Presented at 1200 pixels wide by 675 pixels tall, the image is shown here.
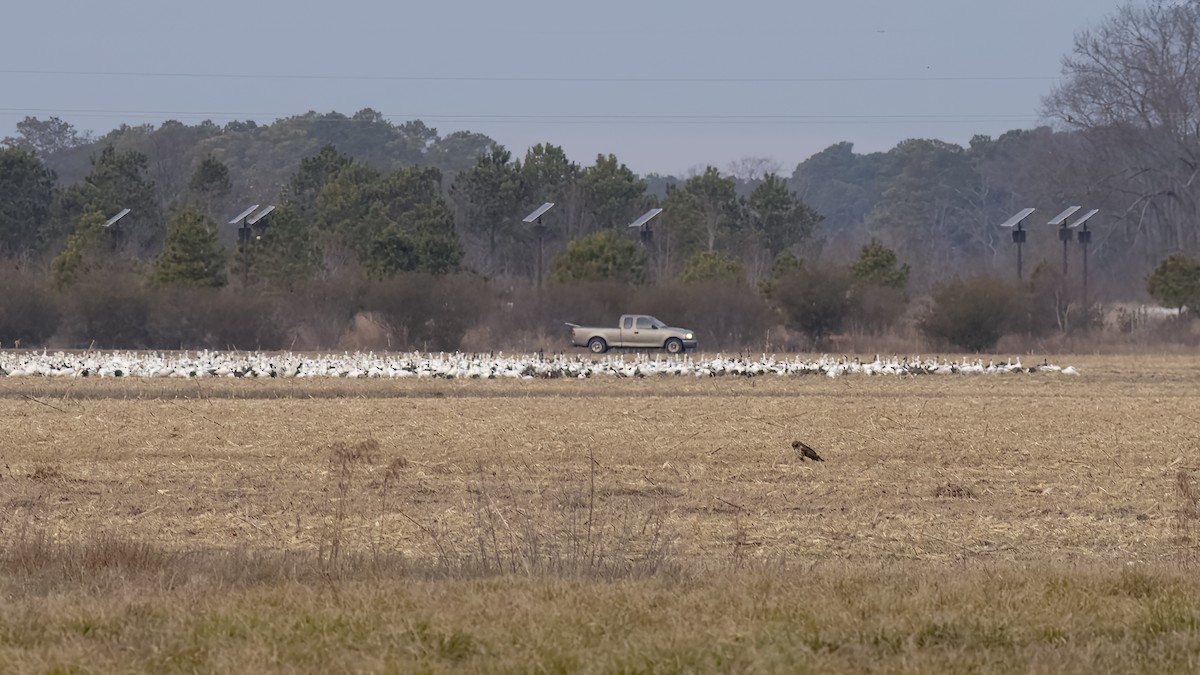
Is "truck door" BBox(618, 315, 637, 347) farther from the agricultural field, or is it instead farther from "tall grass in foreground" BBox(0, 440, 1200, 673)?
"tall grass in foreground" BBox(0, 440, 1200, 673)

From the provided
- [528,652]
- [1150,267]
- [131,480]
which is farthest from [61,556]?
[1150,267]

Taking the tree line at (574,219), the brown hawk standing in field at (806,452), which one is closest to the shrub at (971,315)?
the tree line at (574,219)

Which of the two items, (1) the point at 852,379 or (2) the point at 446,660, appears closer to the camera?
(2) the point at 446,660

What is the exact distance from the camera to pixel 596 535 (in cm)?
1196

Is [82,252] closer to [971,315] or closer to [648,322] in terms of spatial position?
[648,322]

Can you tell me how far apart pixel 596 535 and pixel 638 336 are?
39.4 meters

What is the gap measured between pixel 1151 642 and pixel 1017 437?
44.3 ft

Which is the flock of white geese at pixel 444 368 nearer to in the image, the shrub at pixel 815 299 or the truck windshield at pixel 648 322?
the truck windshield at pixel 648 322

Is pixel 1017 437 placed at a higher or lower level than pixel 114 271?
lower

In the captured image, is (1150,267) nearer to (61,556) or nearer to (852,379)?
(852,379)

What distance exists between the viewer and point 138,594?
8.48 metres

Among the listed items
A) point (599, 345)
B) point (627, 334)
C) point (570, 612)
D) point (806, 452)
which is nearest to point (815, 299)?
point (627, 334)

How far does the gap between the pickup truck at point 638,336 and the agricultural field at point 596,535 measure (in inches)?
967

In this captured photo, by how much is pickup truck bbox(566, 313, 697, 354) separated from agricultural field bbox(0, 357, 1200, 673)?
2457 centimetres
